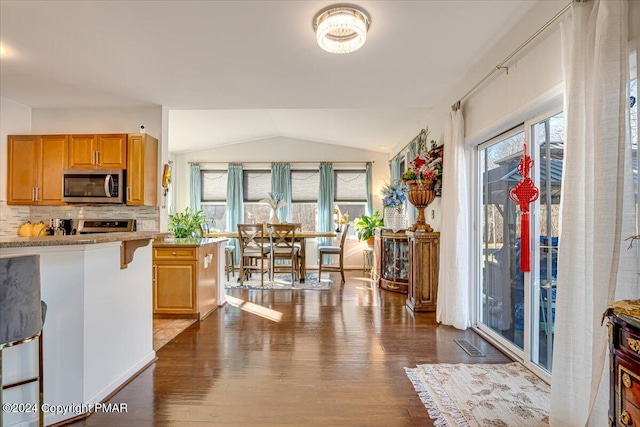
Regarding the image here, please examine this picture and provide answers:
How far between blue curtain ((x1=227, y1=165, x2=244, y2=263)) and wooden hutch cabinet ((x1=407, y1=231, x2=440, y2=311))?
4.32 metres

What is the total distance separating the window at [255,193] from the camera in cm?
703

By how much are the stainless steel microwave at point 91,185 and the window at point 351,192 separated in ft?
14.4

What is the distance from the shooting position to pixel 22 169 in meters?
3.67

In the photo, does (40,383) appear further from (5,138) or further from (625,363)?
(5,138)

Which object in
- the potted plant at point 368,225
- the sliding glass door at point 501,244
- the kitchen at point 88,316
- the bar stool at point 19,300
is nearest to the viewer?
the bar stool at point 19,300

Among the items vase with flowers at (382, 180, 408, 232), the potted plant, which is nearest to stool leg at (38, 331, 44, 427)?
vase with flowers at (382, 180, 408, 232)

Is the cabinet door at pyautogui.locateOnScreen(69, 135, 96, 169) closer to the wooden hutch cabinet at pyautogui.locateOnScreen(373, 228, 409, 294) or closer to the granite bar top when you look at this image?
the granite bar top

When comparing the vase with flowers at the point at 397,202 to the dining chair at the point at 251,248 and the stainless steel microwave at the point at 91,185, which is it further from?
the stainless steel microwave at the point at 91,185

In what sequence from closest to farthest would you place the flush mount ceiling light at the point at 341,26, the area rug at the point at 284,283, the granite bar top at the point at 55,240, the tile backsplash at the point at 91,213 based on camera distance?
1. the granite bar top at the point at 55,240
2. the flush mount ceiling light at the point at 341,26
3. the tile backsplash at the point at 91,213
4. the area rug at the point at 284,283

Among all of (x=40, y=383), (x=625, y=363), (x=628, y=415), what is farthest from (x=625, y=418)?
(x=40, y=383)

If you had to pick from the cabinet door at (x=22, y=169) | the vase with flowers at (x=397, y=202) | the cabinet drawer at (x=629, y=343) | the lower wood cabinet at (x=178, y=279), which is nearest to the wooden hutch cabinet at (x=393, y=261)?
the vase with flowers at (x=397, y=202)

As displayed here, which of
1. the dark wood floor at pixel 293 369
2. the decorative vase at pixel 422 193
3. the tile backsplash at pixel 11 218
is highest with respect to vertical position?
the decorative vase at pixel 422 193

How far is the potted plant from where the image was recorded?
6.26 metres

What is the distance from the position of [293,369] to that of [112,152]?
3.22m
